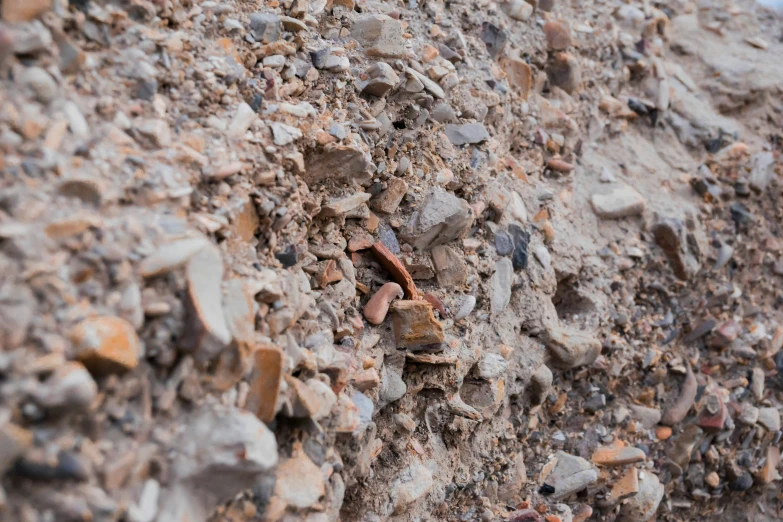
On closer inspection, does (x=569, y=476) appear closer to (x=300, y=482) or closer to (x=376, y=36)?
(x=300, y=482)

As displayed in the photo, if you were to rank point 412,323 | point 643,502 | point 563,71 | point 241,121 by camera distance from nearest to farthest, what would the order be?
point 241,121 → point 412,323 → point 643,502 → point 563,71

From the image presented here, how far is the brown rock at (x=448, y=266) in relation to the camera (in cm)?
180

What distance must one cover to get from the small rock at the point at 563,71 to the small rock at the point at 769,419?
1438 millimetres

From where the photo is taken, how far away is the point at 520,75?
2371mm

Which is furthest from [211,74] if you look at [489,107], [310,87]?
[489,107]

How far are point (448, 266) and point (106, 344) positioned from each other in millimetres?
1033

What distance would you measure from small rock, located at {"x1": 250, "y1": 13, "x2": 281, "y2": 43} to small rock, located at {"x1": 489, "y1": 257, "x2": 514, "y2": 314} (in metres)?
0.86


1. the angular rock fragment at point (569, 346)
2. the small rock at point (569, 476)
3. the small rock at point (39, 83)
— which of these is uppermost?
the small rock at point (39, 83)

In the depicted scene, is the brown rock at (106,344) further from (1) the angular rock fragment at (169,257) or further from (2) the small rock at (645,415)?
(2) the small rock at (645,415)

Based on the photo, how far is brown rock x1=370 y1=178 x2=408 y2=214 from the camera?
172 centimetres

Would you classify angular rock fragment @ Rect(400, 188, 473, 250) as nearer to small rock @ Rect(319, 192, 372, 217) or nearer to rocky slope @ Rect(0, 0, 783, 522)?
rocky slope @ Rect(0, 0, 783, 522)

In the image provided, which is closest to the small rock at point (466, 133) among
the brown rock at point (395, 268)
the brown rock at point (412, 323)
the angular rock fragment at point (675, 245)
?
the brown rock at point (395, 268)

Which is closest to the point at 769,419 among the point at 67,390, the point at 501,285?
the point at 501,285

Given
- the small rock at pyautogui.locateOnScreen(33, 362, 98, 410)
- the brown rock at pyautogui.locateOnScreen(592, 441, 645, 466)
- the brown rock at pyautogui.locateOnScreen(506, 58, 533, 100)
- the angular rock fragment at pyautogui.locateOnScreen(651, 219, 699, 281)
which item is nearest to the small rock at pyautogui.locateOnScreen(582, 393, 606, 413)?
the brown rock at pyautogui.locateOnScreen(592, 441, 645, 466)
